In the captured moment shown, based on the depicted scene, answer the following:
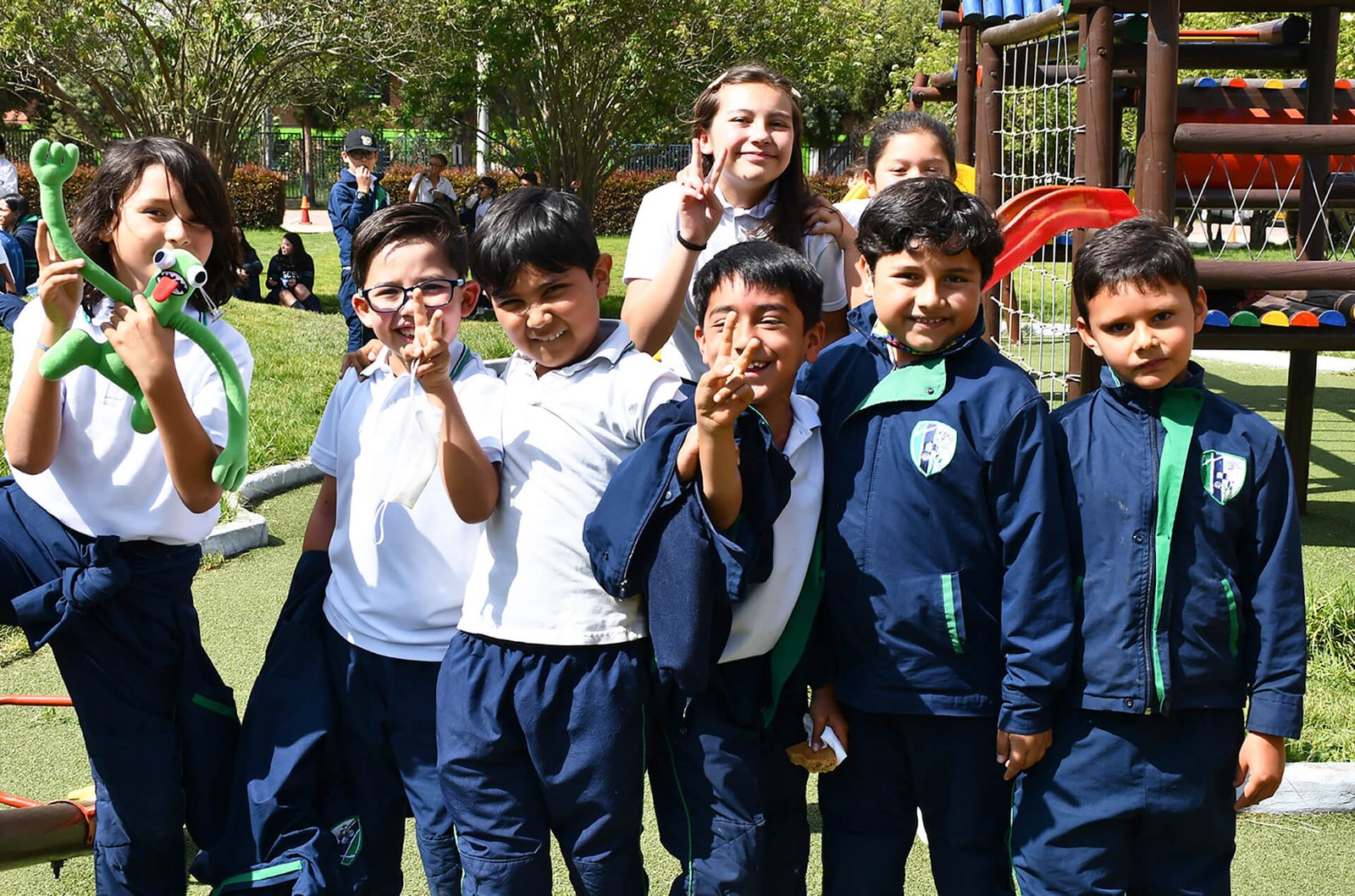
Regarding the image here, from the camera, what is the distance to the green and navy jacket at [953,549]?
2082 millimetres

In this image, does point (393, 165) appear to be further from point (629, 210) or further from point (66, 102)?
point (66, 102)

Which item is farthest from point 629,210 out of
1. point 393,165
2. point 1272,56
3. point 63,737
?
point 63,737

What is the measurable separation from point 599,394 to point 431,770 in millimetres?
763

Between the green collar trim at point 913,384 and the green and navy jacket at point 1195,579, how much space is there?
0.31m

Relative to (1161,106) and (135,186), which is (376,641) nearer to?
(135,186)

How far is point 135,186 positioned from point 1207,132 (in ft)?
10.6

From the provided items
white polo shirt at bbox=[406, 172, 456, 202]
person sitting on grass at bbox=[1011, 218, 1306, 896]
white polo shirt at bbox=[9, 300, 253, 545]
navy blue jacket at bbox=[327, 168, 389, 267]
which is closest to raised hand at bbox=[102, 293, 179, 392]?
white polo shirt at bbox=[9, 300, 253, 545]

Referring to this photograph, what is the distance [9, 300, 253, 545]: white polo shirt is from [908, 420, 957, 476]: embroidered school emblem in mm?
1191

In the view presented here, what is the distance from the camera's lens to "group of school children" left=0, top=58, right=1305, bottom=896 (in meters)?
2.09

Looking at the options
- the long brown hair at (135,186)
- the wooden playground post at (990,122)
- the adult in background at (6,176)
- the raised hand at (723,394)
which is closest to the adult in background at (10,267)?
the adult in background at (6,176)

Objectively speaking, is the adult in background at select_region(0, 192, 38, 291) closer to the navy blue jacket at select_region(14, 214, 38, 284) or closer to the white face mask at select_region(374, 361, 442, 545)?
the navy blue jacket at select_region(14, 214, 38, 284)

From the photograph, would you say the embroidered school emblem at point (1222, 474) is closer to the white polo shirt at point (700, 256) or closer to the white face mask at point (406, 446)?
the white polo shirt at point (700, 256)

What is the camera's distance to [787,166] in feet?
8.96

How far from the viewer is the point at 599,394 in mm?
2172
